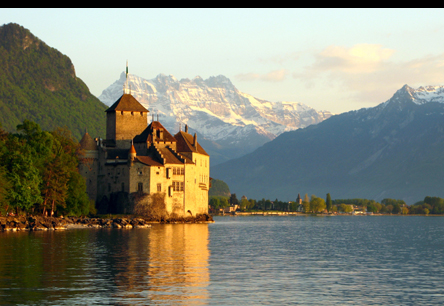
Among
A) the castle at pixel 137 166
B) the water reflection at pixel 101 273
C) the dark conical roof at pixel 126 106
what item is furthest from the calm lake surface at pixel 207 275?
the dark conical roof at pixel 126 106

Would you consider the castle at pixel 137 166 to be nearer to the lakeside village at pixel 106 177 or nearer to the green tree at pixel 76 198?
the lakeside village at pixel 106 177

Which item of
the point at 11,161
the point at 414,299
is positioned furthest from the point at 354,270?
the point at 11,161

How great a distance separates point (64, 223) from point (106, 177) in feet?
89.6

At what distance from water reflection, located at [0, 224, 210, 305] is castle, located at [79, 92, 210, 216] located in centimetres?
5370

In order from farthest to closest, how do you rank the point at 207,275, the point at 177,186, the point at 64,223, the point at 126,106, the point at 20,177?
the point at 126,106 < the point at 177,186 < the point at 64,223 < the point at 20,177 < the point at 207,275

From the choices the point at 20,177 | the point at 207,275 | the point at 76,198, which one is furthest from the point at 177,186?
the point at 207,275

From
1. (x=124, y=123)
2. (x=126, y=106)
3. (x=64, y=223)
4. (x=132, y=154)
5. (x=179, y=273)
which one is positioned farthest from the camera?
(x=126, y=106)

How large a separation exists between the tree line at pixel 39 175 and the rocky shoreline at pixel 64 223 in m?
2.21

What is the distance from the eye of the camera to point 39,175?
99500 millimetres

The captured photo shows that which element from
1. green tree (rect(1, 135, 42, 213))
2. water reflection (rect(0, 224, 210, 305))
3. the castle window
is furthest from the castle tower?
water reflection (rect(0, 224, 210, 305))

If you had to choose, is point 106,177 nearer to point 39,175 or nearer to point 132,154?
point 132,154

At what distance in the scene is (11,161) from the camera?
9231 centimetres

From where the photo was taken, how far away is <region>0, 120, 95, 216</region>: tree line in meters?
90.7

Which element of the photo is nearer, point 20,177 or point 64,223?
point 20,177
